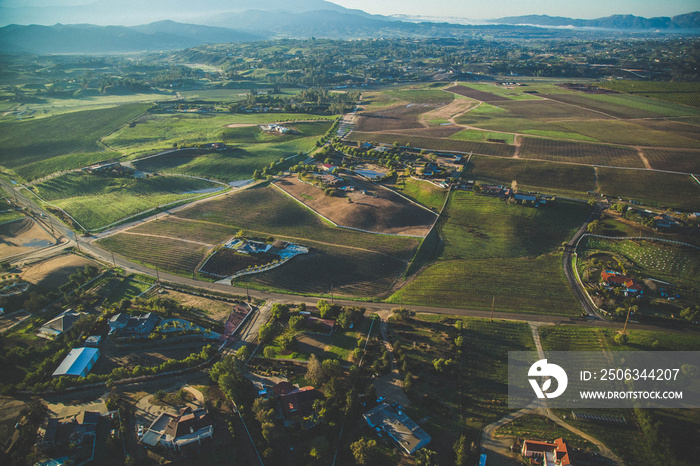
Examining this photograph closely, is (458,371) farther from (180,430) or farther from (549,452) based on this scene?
(180,430)

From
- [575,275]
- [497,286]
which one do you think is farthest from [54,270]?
[575,275]

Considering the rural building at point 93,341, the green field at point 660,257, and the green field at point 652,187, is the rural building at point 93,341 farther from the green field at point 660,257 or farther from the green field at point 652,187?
the green field at point 652,187

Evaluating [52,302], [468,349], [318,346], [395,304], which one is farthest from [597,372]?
[52,302]

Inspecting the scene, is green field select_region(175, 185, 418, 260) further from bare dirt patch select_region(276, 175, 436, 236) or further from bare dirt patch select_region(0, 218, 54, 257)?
bare dirt patch select_region(0, 218, 54, 257)

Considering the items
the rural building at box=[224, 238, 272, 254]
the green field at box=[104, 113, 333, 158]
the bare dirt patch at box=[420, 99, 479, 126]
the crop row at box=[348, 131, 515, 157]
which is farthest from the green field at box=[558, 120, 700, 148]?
the rural building at box=[224, 238, 272, 254]

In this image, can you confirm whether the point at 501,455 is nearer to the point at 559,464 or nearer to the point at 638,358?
the point at 559,464

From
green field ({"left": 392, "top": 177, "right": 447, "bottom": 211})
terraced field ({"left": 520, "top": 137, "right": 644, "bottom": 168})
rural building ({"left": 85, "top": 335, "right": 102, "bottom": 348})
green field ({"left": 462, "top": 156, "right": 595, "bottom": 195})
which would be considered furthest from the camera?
terraced field ({"left": 520, "top": 137, "right": 644, "bottom": 168})
